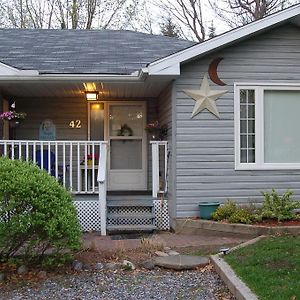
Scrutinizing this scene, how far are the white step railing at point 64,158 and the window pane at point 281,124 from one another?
3.03 metres

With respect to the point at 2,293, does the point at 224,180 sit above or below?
above

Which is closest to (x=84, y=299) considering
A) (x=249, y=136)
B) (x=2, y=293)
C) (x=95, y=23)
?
(x=2, y=293)

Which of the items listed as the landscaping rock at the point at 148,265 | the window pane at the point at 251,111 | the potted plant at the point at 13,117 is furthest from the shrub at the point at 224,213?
the potted plant at the point at 13,117

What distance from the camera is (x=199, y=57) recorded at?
842cm

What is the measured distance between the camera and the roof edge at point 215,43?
7992 millimetres

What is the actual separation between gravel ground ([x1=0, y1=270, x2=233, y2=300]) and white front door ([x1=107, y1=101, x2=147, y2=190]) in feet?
16.2

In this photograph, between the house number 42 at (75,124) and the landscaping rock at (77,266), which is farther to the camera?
the house number 42 at (75,124)

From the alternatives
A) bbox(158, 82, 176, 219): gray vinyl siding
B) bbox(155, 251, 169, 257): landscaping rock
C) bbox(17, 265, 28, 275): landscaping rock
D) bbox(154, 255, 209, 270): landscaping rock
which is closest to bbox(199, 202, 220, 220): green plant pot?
bbox(158, 82, 176, 219): gray vinyl siding

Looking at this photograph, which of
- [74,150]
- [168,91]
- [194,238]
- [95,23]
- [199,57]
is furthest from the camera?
[95,23]

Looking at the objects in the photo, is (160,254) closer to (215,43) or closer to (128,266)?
(128,266)

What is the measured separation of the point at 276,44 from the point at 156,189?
11.4 ft

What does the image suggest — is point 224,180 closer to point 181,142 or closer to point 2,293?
point 181,142

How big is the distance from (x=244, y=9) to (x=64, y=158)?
53.7 ft

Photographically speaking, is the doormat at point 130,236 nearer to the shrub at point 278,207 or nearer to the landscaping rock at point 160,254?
the landscaping rock at point 160,254
